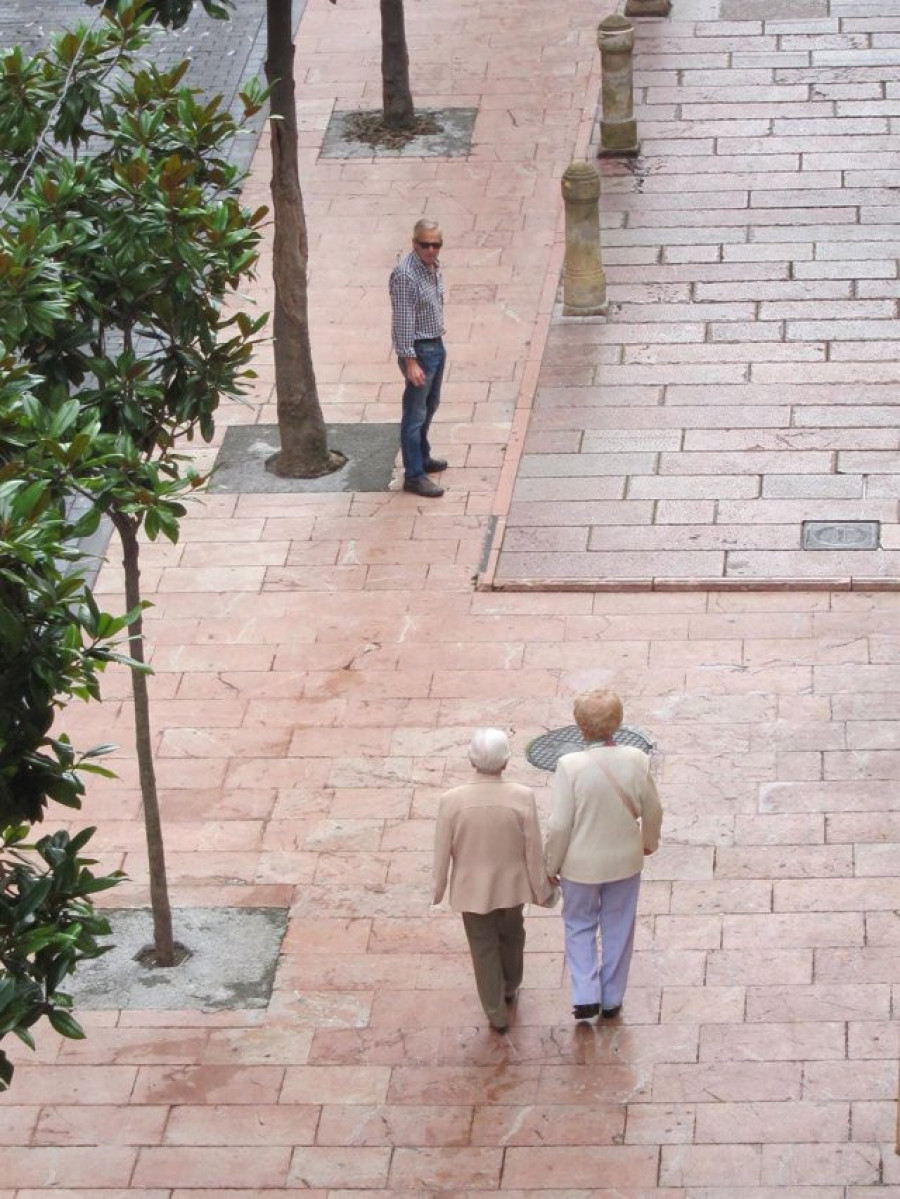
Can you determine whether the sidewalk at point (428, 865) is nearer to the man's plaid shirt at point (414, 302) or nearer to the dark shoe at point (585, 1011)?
the dark shoe at point (585, 1011)

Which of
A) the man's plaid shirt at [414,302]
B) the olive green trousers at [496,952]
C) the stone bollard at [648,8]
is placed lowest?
the stone bollard at [648,8]

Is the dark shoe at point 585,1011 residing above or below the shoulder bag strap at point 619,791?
below

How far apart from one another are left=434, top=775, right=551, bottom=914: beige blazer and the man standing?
5.39 metres

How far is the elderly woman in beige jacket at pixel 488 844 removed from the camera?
9.62 meters

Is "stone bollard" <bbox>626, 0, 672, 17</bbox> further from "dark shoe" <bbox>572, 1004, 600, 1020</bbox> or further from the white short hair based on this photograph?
"dark shoe" <bbox>572, 1004, 600, 1020</bbox>

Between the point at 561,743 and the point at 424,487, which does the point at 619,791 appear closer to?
the point at 561,743

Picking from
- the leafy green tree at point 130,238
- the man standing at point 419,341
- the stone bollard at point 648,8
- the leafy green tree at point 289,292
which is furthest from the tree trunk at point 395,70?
the leafy green tree at point 130,238

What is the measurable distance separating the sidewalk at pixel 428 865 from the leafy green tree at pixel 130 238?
5.08 feet

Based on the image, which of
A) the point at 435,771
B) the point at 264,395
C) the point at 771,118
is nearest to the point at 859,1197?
the point at 435,771

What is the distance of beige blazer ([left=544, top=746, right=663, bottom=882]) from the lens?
9617mm

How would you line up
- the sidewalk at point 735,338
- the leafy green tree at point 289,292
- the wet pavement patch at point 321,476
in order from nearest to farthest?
the sidewalk at point 735,338 → the leafy green tree at point 289,292 → the wet pavement patch at point 321,476

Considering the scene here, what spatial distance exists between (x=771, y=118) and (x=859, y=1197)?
12.6m

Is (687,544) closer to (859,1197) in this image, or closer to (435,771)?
(435,771)

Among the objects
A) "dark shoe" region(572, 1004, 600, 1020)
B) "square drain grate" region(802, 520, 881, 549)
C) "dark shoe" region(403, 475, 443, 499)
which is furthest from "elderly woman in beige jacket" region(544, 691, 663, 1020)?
"dark shoe" region(403, 475, 443, 499)
